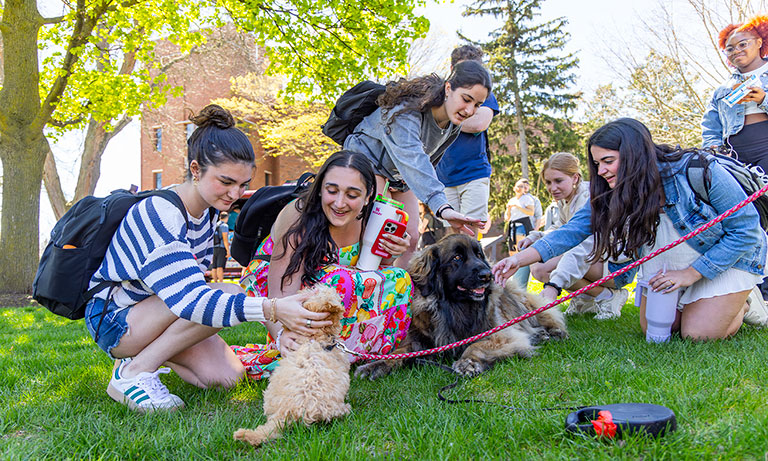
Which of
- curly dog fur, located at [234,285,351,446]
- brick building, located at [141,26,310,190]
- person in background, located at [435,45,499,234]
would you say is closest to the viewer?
curly dog fur, located at [234,285,351,446]

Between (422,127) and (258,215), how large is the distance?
4.57 ft

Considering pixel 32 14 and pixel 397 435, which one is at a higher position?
pixel 32 14

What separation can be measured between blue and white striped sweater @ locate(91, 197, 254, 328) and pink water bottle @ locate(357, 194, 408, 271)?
3.74 feet

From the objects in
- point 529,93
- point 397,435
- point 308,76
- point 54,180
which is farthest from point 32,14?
point 529,93

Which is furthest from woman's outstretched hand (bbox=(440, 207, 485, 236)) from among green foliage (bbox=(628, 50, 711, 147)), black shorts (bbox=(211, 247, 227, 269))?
green foliage (bbox=(628, 50, 711, 147))

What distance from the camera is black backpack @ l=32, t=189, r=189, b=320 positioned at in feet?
8.13

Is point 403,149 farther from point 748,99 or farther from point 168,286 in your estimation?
point 748,99

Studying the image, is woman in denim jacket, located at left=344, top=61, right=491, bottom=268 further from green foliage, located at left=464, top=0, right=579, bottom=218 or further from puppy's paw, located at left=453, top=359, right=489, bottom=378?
green foliage, located at left=464, top=0, right=579, bottom=218

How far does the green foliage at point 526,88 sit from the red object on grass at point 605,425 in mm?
19470

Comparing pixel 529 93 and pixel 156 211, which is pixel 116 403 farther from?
pixel 529 93

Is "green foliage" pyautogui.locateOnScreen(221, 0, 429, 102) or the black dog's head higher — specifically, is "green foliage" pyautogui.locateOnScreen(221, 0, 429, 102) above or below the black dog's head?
above

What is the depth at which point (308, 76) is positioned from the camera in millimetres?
9273

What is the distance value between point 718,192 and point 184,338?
3285 mm

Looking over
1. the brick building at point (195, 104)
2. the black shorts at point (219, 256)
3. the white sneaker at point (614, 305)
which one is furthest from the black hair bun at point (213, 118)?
the brick building at point (195, 104)
